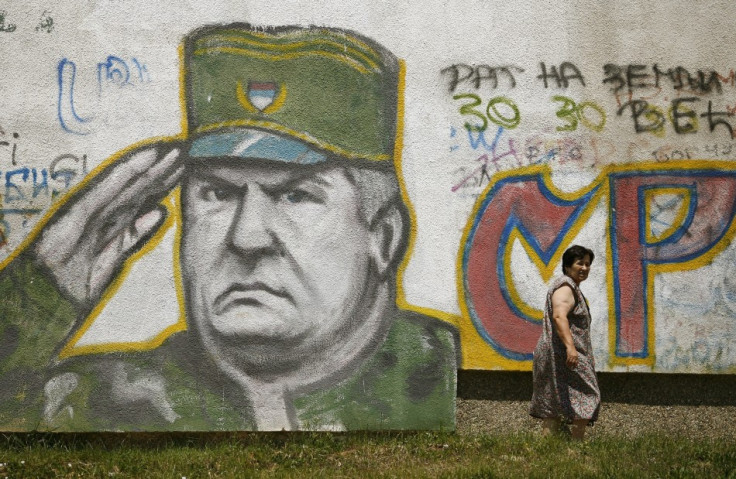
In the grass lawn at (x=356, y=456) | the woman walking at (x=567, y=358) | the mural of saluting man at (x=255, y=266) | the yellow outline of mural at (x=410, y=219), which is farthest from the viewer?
the yellow outline of mural at (x=410, y=219)

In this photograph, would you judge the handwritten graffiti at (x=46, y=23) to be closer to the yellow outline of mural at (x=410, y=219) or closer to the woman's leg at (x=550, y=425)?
the yellow outline of mural at (x=410, y=219)

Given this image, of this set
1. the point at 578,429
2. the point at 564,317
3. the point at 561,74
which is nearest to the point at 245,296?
the point at 564,317

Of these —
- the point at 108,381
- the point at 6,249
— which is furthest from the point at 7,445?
the point at 6,249

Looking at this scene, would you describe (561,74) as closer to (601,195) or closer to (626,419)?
(601,195)

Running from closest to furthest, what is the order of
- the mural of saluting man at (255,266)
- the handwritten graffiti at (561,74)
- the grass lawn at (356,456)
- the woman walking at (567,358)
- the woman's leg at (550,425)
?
the grass lawn at (356,456) → the woman walking at (567,358) → the woman's leg at (550,425) → the mural of saluting man at (255,266) → the handwritten graffiti at (561,74)

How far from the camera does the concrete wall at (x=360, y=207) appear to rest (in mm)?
6320

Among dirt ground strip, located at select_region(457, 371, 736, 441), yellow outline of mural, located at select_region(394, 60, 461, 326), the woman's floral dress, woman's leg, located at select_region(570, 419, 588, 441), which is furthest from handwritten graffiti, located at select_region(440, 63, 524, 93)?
woman's leg, located at select_region(570, 419, 588, 441)

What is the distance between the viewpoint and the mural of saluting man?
6285 millimetres

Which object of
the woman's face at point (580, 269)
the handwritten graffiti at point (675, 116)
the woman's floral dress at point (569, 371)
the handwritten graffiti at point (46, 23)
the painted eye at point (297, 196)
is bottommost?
the woman's floral dress at point (569, 371)

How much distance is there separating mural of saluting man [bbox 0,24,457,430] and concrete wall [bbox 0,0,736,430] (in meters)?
0.02

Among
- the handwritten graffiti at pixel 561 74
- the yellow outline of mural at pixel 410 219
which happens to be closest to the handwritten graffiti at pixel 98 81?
the yellow outline of mural at pixel 410 219

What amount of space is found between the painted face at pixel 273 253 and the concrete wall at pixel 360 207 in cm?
2

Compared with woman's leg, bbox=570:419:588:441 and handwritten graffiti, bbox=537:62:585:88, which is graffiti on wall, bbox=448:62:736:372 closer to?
handwritten graffiti, bbox=537:62:585:88

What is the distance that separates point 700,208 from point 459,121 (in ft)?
5.89
